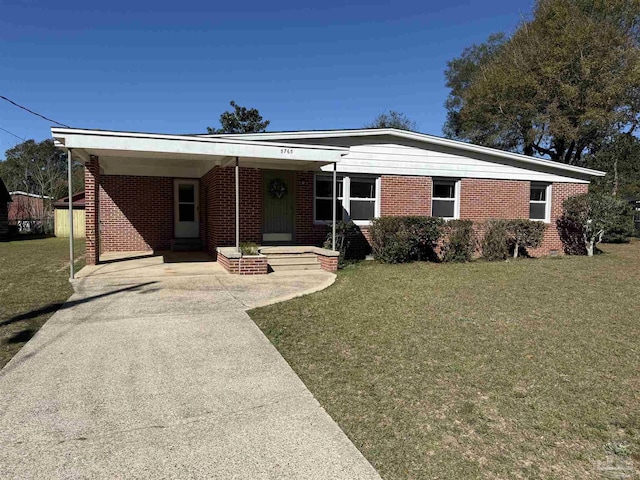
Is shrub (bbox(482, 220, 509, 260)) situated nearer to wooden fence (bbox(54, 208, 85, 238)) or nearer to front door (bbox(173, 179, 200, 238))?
front door (bbox(173, 179, 200, 238))

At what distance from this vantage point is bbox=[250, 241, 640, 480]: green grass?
276 centimetres

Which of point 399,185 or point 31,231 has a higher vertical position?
point 399,185

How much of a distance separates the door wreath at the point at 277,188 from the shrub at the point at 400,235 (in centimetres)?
258

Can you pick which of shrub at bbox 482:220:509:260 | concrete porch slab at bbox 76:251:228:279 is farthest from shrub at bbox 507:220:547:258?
concrete porch slab at bbox 76:251:228:279

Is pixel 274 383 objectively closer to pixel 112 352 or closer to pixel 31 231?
pixel 112 352

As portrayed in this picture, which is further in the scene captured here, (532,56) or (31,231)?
(31,231)

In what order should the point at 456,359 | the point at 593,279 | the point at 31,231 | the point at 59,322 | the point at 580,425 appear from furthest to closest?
the point at 31,231 → the point at 593,279 → the point at 59,322 → the point at 456,359 → the point at 580,425

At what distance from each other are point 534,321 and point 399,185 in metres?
7.50

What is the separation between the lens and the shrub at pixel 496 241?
1265 centimetres

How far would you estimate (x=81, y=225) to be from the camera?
26.8 meters

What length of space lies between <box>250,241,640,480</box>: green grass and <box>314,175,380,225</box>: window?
4760 millimetres

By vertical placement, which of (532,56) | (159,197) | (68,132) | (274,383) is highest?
(532,56)

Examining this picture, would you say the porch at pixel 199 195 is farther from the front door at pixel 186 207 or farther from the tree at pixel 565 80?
the tree at pixel 565 80

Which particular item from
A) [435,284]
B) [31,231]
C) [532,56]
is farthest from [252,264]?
[31,231]
